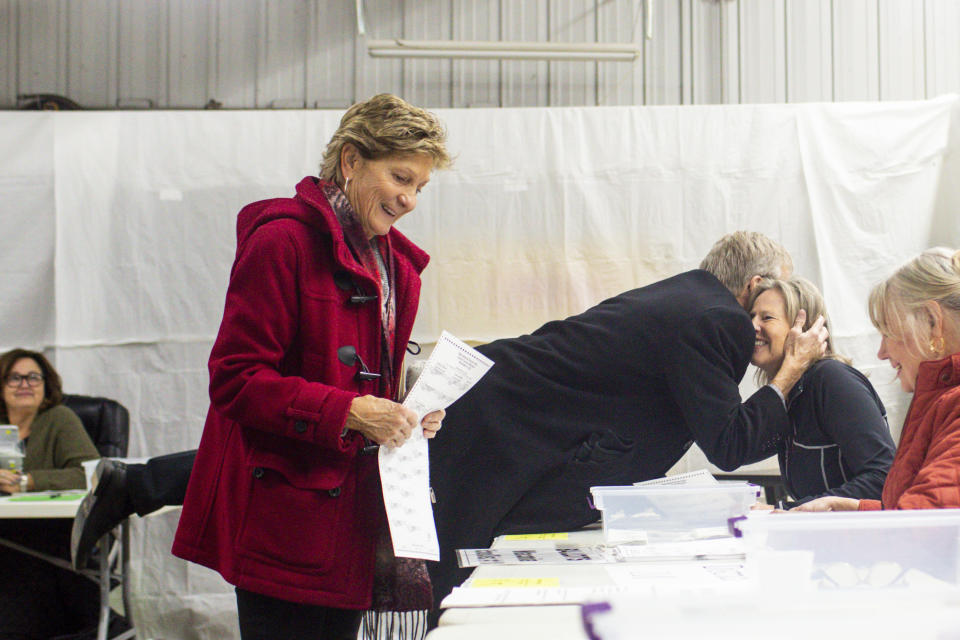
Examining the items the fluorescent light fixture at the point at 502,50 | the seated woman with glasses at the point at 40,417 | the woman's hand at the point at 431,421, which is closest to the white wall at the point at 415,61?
the fluorescent light fixture at the point at 502,50

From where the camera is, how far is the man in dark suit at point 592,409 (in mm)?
1782

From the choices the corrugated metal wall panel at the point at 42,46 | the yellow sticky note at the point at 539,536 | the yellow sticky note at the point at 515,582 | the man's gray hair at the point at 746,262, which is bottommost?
the yellow sticky note at the point at 539,536

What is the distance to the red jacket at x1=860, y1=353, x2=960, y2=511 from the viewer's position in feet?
3.56

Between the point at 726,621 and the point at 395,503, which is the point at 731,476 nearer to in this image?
the point at 395,503

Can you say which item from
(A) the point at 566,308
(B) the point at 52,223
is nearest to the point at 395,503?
(A) the point at 566,308

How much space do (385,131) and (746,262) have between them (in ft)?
3.16

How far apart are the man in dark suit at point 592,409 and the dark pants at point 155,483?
108 cm

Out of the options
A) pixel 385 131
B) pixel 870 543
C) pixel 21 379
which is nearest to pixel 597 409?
pixel 385 131

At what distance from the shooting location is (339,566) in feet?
4.47

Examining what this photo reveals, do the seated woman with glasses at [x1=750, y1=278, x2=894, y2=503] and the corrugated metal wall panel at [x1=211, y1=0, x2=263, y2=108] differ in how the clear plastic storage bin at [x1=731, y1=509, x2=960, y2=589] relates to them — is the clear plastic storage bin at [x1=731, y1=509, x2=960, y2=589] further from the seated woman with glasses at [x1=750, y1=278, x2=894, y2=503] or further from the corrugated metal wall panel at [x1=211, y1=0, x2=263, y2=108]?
the corrugated metal wall panel at [x1=211, y1=0, x2=263, y2=108]

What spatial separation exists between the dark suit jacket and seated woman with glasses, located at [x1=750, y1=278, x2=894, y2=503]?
0.14 metres

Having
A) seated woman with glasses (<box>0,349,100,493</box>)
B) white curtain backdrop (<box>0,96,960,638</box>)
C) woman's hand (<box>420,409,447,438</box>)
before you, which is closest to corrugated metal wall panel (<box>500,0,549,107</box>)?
white curtain backdrop (<box>0,96,960,638</box>)

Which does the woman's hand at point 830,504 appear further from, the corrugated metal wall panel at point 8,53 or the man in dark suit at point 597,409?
the corrugated metal wall panel at point 8,53

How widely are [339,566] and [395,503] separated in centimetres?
13
